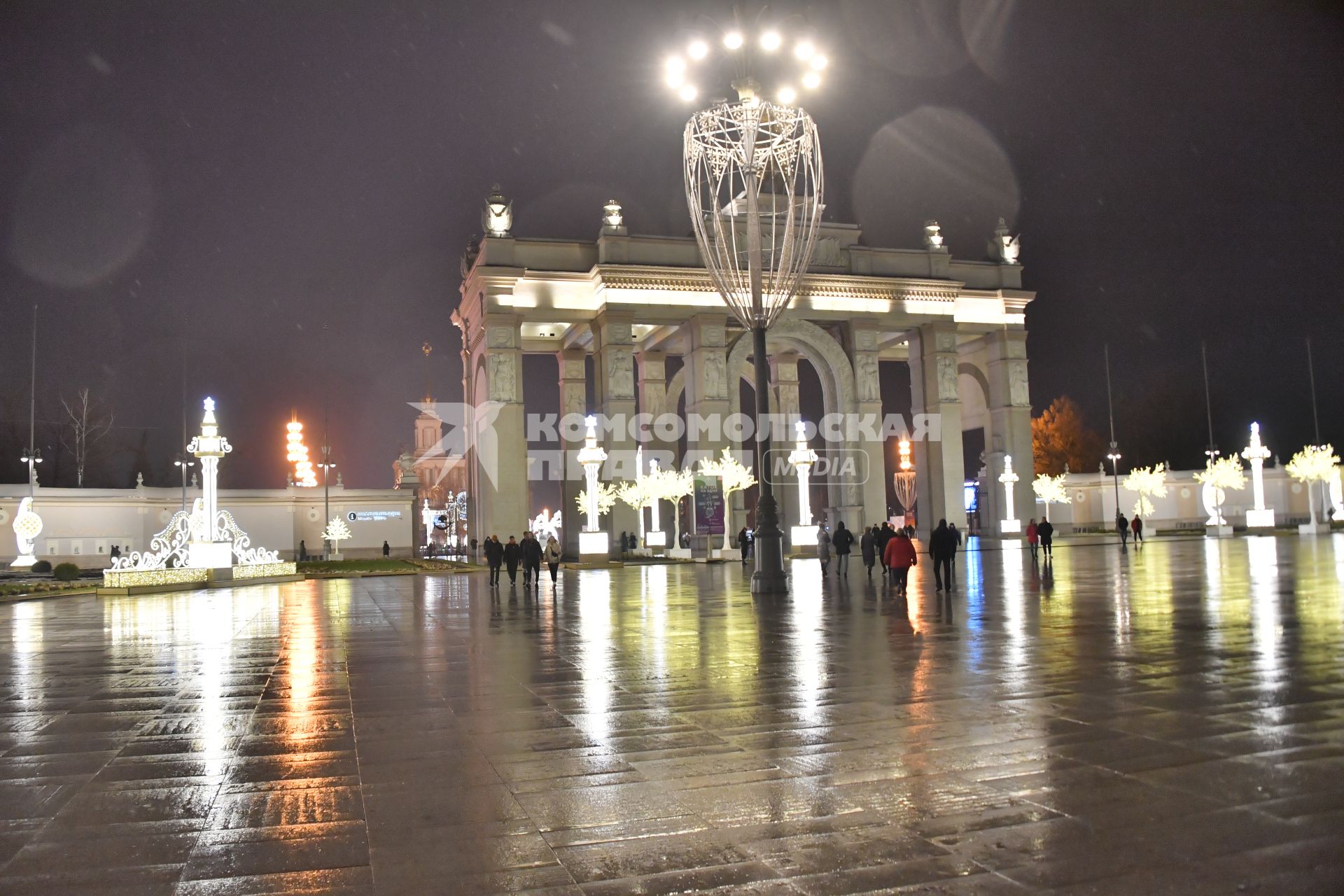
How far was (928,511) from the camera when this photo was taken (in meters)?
57.3

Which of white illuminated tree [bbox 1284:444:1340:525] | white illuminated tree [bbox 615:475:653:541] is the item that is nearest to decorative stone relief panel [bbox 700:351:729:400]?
white illuminated tree [bbox 615:475:653:541]

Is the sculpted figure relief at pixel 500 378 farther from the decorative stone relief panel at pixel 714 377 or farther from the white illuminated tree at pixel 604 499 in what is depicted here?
the decorative stone relief panel at pixel 714 377

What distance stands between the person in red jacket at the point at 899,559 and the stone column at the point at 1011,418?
39148 mm

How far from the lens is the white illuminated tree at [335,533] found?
53.2 metres

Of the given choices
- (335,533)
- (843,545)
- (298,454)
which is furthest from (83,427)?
(843,545)

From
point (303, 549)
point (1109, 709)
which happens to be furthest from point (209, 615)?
point (303, 549)

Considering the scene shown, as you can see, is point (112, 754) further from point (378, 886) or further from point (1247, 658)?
point (1247, 658)

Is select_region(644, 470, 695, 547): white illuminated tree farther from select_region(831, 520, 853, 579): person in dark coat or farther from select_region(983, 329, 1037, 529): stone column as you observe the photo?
select_region(983, 329, 1037, 529): stone column

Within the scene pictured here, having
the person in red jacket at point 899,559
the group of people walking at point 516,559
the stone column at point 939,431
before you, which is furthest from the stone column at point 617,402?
the person in red jacket at point 899,559

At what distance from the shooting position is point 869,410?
55812 millimetres

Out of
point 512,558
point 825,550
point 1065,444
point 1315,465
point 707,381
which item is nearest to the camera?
point 825,550

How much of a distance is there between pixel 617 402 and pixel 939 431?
17143mm

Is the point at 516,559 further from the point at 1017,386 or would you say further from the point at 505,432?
the point at 1017,386

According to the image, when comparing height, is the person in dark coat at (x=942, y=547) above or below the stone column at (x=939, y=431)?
below
